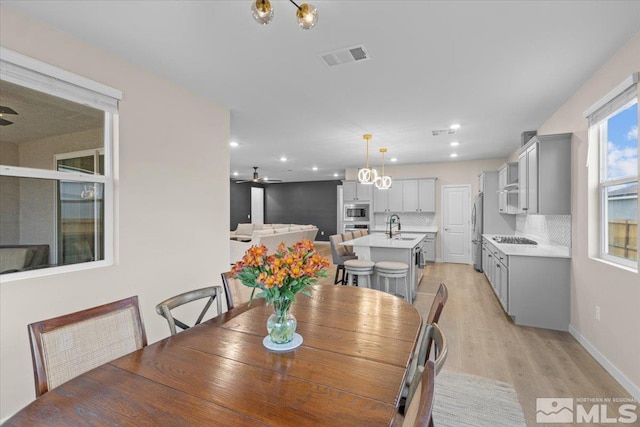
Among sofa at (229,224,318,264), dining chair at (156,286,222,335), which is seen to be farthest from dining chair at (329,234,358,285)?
dining chair at (156,286,222,335)

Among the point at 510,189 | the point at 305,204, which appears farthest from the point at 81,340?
the point at 305,204

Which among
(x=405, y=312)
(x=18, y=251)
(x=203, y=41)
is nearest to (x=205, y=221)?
(x=18, y=251)

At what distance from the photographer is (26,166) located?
1.96 meters

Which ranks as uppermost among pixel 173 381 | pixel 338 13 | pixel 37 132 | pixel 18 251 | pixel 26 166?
pixel 338 13

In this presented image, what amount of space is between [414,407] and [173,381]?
822 mm

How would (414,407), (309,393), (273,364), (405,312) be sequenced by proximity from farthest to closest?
1. (405,312)
2. (273,364)
3. (309,393)
4. (414,407)

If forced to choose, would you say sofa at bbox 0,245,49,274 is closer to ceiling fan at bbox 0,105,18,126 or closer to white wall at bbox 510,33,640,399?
ceiling fan at bbox 0,105,18,126

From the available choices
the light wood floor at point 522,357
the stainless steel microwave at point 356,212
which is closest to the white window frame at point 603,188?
the light wood floor at point 522,357

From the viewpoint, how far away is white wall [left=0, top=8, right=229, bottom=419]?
1.88 m

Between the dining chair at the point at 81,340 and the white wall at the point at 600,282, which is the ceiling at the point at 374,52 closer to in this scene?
the white wall at the point at 600,282

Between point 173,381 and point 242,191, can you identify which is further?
point 242,191

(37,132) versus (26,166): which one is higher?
(37,132)

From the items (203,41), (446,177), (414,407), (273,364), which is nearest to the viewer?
(414,407)

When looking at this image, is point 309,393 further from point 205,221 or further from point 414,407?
point 205,221
